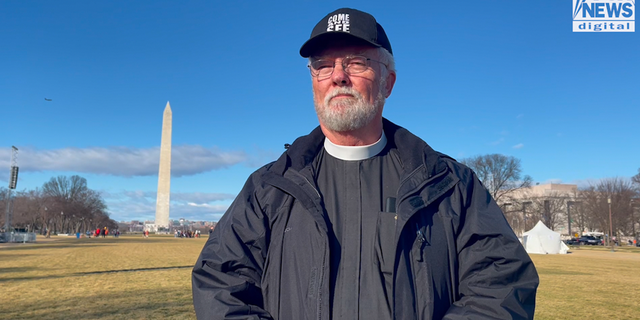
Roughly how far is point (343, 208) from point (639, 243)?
238 ft

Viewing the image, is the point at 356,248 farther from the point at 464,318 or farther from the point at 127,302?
the point at 127,302

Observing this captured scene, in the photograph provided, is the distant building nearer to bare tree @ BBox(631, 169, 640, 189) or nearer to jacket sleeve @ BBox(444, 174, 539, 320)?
bare tree @ BBox(631, 169, 640, 189)

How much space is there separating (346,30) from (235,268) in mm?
1217

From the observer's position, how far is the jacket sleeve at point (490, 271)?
1.87 metres

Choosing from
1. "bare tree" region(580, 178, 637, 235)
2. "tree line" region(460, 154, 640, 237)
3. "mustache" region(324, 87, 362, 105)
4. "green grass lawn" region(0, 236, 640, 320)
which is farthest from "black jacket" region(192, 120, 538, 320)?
"bare tree" region(580, 178, 637, 235)

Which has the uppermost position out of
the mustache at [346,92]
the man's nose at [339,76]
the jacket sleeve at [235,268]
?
the man's nose at [339,76]

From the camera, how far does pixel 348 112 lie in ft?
7.36

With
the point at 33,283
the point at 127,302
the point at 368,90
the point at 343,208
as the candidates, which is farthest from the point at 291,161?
the point at 33,283

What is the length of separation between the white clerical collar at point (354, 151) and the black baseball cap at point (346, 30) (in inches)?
19.5

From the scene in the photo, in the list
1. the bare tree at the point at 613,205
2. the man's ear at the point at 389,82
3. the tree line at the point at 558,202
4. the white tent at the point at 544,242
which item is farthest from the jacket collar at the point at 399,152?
the bare tree at the point at 613,205

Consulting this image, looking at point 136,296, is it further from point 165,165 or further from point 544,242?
point 165,165

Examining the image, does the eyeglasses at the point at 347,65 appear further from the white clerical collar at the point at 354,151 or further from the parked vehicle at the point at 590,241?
the parked vehicle at the point at 590,241

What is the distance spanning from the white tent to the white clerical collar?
35.7 meters

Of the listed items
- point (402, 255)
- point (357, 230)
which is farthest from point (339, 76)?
point (402, 255)
